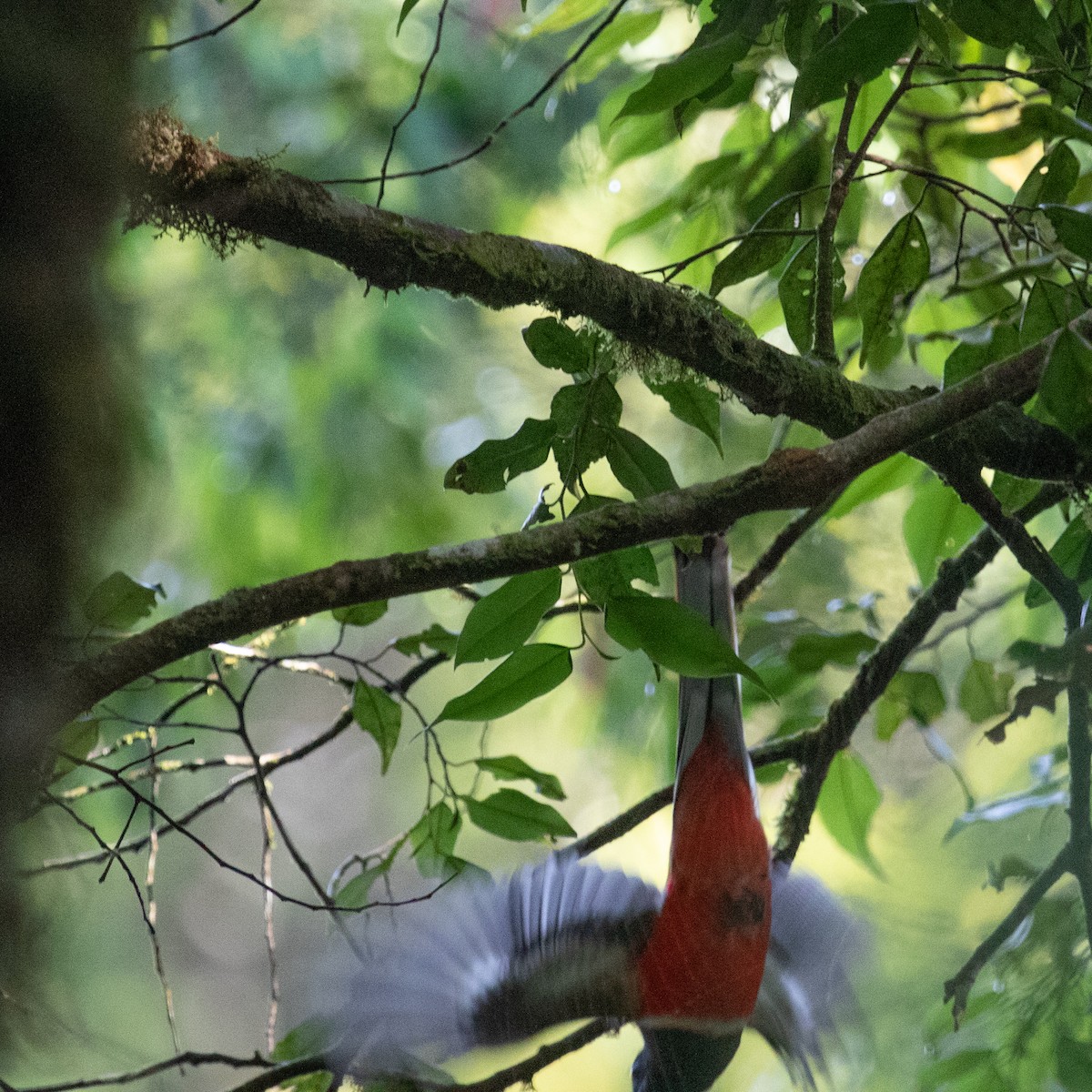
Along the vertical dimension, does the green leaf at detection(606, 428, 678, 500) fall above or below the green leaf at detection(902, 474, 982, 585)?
below

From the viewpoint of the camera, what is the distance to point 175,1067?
53cm

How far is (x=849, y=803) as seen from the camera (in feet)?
2.32

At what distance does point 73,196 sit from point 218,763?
41cm

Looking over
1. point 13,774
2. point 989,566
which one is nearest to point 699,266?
point 989,566

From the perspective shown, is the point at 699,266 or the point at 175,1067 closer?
the point at 175,1067

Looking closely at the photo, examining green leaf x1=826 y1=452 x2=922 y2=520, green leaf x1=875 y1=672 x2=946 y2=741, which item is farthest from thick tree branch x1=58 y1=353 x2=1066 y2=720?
green leaf x1=875 y1=672 x2=946 y2=741

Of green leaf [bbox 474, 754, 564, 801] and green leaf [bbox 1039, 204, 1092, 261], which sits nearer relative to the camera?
green leaf [bbox 1039, 204, 1092, 261]

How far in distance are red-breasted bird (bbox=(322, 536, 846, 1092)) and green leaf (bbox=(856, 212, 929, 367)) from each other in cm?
21

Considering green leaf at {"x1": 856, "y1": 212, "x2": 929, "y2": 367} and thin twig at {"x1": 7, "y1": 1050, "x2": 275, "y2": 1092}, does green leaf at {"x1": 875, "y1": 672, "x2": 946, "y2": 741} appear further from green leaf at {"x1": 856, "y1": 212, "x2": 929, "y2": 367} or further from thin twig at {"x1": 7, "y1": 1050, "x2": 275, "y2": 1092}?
thin twig at {"x1": 7, "y1": 1050, "x2": 275, "y2": 1092}

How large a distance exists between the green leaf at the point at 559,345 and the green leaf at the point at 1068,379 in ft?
0.70

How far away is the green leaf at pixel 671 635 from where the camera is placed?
44 cm

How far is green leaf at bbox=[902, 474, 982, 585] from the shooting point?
2.29ft

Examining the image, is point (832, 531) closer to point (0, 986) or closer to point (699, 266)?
point (699, 266)

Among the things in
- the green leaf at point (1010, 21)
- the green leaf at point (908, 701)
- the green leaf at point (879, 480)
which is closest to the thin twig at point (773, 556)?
the green leaf at point (879, 480)
